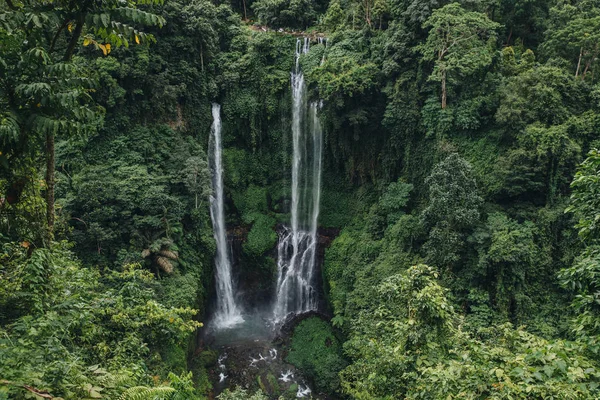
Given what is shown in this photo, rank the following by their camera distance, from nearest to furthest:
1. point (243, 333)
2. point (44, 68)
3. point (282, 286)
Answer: point (44, 68), point (243, 333), point (282, 286)

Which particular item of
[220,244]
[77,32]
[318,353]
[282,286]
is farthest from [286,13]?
[77,32]

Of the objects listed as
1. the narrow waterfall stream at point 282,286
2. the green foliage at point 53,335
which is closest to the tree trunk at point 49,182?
the green foliage at point 53,335

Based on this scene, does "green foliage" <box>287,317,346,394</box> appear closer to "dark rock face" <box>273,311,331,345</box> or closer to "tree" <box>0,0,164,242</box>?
"dark rock face" <box>273,311,331,345</box>

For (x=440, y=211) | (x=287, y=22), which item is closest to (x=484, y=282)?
(x=440, y=211)

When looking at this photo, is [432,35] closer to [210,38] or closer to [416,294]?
[210,38]

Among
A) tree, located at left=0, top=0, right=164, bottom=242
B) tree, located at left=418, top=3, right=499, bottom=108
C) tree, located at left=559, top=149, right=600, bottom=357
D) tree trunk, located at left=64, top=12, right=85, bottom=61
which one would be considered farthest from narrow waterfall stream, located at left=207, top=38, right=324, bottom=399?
tree trunk, located at left=64, top=12, right=85, bottom=61

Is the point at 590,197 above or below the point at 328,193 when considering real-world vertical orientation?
above

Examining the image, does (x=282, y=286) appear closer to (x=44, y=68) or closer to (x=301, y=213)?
(x=301, y=213)
